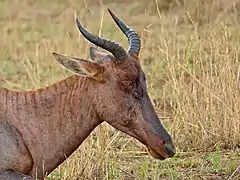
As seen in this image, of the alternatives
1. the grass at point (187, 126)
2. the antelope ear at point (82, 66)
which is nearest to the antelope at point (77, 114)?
the antelope ear at point (82, 66)


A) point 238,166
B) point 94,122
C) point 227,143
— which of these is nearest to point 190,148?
point 227,143

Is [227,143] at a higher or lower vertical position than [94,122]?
lower

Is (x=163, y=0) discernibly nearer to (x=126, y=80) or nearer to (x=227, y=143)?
(x=227, y=143)

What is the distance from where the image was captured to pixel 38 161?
7.90 metres

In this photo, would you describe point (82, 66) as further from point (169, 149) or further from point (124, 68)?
point (169, 149)

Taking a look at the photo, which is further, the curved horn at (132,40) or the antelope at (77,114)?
the curved horn at (132,40)

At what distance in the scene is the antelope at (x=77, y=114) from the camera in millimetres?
7766

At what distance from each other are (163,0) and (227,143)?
41.9 ft

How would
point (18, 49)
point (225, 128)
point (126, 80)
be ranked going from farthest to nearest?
point (18, 49) < point (225, 128) < point (126, 80)

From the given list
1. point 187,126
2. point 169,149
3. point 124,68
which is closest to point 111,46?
point 124,68

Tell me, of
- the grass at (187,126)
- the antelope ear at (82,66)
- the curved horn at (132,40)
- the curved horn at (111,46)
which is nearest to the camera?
the antelope ear at (82,66)

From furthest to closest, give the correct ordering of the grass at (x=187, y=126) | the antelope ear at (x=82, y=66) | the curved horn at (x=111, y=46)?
1. the grass at (x=187, y=126)
2. the curved horn at (x=111, y=46)
3. the antelope ear at (x=82, y=66)

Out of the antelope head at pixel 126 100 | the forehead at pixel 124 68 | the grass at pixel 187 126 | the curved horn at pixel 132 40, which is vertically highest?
the curved horn at pixel 132 40

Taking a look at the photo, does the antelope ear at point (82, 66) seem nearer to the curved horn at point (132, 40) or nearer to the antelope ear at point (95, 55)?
the antelope ear at point (95, 55)
